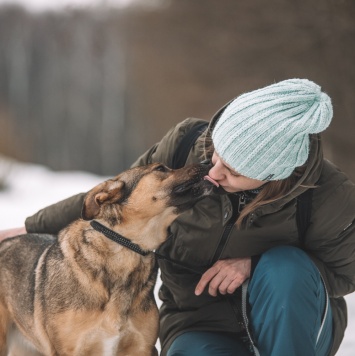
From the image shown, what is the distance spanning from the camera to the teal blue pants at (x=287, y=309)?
2.65m

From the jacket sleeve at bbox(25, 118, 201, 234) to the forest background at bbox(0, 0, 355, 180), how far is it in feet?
14.6

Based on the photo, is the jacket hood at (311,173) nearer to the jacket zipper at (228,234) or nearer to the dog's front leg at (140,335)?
the jacket zipper at (228,234)

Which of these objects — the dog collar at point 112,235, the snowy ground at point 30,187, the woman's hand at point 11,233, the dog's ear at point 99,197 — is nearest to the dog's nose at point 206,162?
the dog's ear at point 99,197

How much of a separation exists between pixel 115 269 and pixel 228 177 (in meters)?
0.67

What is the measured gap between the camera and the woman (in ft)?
8.70

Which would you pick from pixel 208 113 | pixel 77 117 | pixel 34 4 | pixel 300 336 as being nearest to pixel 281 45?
pixel 208 113

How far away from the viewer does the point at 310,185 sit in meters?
2.82

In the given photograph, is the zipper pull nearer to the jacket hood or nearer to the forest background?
the jacket hood

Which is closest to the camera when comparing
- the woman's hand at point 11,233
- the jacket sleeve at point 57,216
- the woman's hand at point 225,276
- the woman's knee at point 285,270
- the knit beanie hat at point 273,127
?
the knit beanie hat at point 273,127

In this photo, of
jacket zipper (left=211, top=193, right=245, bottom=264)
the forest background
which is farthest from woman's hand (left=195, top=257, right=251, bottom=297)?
the forest background

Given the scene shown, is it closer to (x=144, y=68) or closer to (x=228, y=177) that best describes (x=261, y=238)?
(x=228, y=177)

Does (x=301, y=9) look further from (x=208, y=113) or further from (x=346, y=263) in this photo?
(x=346, y=263)

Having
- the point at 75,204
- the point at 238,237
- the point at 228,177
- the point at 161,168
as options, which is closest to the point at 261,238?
the point at 238,237

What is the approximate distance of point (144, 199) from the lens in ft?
9.63
